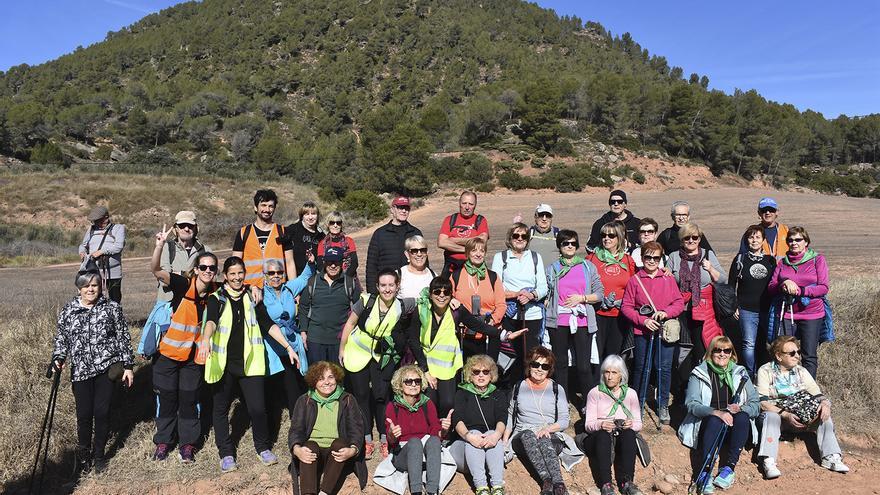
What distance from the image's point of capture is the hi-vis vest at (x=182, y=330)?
3.88 meters

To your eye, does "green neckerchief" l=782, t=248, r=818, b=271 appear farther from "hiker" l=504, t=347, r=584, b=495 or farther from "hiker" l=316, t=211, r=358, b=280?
"hiker" l=316, t=211, r=358, b=280

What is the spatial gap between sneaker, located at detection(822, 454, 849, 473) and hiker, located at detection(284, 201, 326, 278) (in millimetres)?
4477

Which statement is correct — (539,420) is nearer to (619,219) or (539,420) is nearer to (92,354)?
(619,219)

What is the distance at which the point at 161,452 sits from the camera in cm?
411

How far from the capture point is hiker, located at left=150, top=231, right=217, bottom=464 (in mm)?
3836

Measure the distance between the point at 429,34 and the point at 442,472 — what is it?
100847 millimetres

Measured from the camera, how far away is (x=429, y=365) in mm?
3947

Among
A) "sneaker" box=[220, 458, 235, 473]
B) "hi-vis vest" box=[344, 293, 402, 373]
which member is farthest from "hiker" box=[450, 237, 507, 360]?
"sneaker" box=[220, 458, 235, 473]

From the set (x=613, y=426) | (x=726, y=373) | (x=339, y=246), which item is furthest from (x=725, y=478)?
(x=339, y=246)

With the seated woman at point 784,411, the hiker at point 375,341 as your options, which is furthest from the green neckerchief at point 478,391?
the seated woman at point 784,411

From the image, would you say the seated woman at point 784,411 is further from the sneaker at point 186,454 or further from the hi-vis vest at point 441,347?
the sneaker at point 186,454

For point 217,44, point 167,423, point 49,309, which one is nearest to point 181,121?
point 217,44

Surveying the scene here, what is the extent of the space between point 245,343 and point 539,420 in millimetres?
2272

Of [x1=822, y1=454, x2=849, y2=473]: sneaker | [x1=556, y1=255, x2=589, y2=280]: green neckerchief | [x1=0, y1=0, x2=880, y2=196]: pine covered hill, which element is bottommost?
[x1=822, y1=454, x2=849, y2=473]: sneaker
